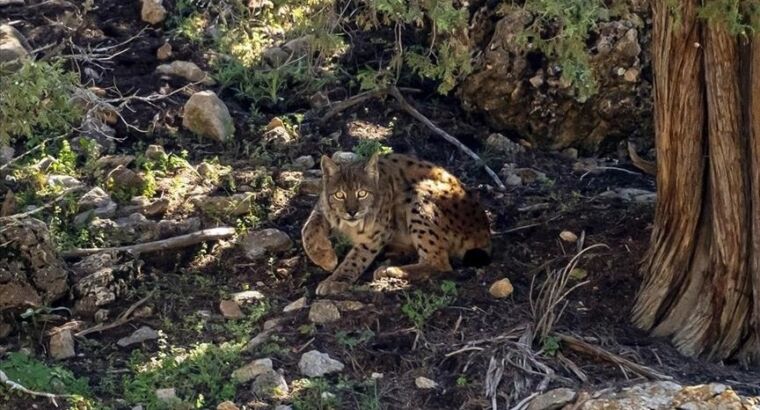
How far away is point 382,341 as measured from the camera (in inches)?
273

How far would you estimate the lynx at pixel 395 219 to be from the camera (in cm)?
800

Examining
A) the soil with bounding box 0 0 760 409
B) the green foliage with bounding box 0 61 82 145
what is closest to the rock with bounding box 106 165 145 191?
the soil with bounding box 0 0 760 409

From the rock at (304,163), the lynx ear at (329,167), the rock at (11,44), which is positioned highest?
the lynx ear at (329,167)

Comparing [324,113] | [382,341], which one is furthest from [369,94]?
[382,341]

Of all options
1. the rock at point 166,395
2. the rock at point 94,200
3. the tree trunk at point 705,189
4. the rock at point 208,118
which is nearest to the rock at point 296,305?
the rock at point 166,395

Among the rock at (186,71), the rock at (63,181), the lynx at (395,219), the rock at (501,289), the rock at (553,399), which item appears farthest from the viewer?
the rock at (186,71)

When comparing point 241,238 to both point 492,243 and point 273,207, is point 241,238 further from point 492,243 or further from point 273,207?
point 492,243

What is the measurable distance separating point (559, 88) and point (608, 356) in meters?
3.46

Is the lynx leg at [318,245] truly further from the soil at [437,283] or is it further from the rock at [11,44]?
the rock at [11,44]

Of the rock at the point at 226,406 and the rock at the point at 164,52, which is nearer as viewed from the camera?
the rock at the point at 226,406

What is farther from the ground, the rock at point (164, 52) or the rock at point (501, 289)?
the rock at point (501, 289)

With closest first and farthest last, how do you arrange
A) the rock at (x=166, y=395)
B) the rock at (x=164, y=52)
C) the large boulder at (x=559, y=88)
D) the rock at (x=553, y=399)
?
the rock at (x=553, y=399) < the rock at (x=166, y=395) < the large boulder at (x=559, y=88) < the rock at (x=164, y=52)

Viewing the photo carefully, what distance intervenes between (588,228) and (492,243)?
629mm

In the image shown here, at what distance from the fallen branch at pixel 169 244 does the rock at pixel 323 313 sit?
1157 millimetres
